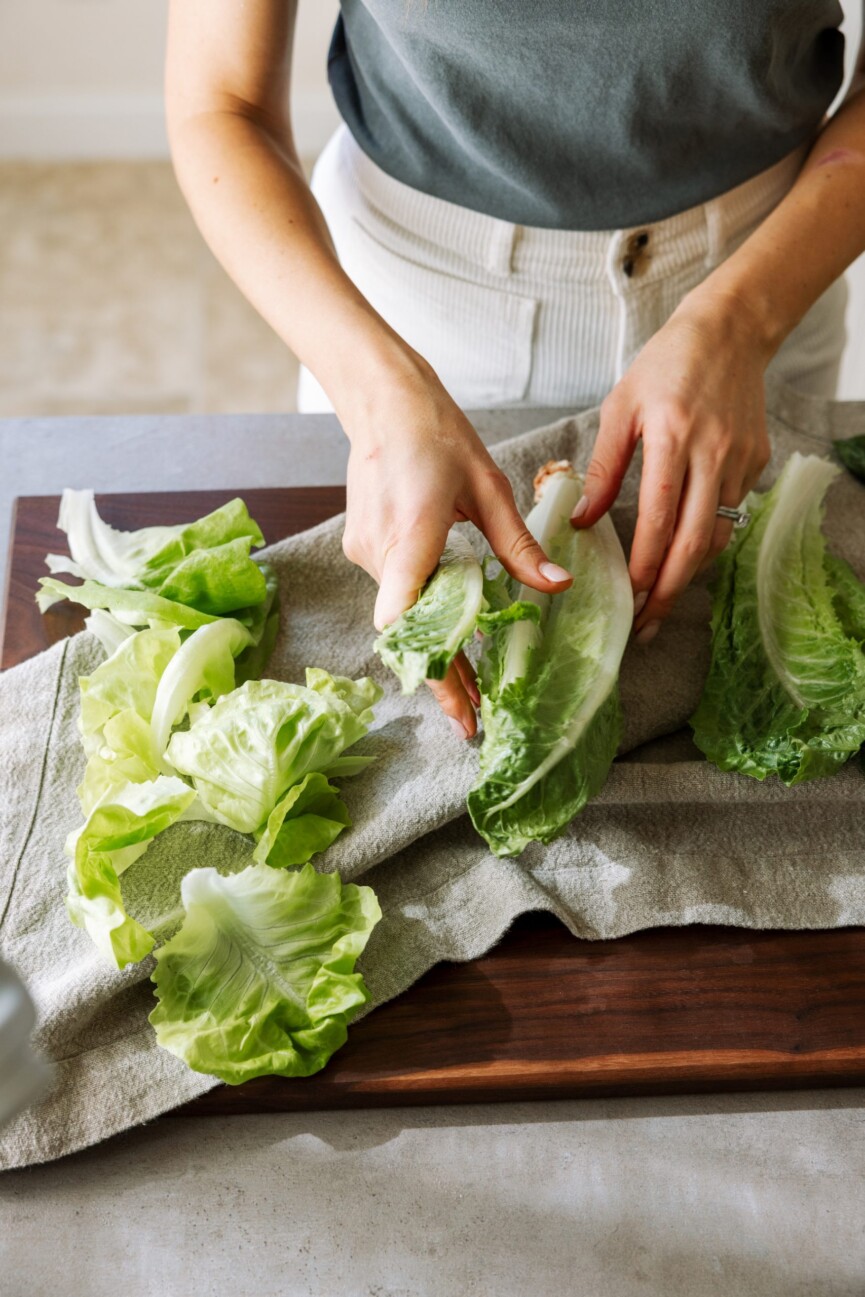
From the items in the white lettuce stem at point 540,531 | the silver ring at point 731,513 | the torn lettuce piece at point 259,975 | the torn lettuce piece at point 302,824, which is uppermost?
the silver ring at point 731,513

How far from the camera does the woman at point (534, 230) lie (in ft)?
3.85

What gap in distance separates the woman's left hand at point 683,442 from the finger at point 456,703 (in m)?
0.23

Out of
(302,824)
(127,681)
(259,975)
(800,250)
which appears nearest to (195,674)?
(127,681)

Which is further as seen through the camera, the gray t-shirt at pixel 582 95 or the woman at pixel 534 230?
the gray t-shirt at pixel 582 95

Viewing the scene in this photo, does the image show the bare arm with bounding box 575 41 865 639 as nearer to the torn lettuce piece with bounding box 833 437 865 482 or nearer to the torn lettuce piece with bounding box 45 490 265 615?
the torn lettuce piece with bounding box 833 437 865 482

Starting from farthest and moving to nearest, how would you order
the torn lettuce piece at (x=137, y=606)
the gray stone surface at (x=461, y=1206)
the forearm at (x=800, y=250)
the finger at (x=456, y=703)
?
the forearm at (x=800, y=250) < the torn lettuce piece at (x=137, y=606) < the finger at (x=456, y=703) < the gray stone surface at (x=461, y=1206)

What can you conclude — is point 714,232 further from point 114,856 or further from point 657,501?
point 114,856

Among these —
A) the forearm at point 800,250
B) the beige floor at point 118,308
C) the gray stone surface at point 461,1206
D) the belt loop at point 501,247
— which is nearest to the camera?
the gray stone surface at point 461,1206

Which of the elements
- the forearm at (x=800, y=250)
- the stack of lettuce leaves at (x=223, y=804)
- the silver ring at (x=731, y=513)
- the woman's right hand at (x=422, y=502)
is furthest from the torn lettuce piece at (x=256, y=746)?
the forearm at (x=800, y=250)

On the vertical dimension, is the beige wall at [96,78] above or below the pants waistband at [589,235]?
below

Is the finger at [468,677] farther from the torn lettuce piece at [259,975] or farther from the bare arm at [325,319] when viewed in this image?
the torn lettuce piece at [259,975]

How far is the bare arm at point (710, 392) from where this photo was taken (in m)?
1.20

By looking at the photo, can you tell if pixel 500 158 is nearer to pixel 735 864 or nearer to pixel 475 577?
pixel 475 577

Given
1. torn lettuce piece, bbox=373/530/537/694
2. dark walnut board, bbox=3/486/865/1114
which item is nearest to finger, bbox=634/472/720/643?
torn lettuce piece, bbox=373/530/537/694
